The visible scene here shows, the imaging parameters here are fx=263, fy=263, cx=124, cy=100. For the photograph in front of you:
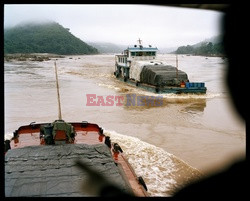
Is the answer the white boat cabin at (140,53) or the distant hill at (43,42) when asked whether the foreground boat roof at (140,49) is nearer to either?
the white boat cabin at (140,53)

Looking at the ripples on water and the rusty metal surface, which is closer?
the rusty metal surface

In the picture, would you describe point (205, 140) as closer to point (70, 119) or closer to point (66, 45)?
point (70, 119)

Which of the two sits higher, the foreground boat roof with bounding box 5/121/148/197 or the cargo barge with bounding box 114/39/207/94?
the cargo barge with bounding box 114/39/207/94

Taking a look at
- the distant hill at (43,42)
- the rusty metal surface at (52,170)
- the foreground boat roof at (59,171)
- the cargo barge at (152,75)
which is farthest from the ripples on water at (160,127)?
the distant hill at (43,42)

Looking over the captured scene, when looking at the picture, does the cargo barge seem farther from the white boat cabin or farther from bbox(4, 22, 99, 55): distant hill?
bbox(4, 22, 99, 55): distant hill

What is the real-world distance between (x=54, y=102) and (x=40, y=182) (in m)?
14.9

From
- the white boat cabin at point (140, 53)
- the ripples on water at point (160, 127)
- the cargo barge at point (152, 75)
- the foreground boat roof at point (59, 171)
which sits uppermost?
the white boat cabin at point (140, 53)

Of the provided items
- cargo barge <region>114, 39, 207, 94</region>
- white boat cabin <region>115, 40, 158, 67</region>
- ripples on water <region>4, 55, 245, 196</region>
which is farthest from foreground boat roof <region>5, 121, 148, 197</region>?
white boat cabin <region>115, 40, 158, 67</region>

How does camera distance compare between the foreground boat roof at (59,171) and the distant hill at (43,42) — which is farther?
the distant hill at (43,42)

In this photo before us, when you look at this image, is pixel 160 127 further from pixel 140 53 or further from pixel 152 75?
pixel 140 53

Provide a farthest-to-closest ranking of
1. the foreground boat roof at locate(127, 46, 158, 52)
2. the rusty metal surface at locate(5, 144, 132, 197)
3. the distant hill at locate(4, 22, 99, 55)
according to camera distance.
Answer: the distant hill at locate(4, 22, 99, 55)
the foreground boat roof at locate(127, 46, 158, 52)
the rusty metal surface at locate(5, 144, 132, 197)

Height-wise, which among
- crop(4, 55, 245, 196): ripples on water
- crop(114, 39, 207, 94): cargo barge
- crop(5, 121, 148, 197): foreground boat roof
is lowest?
crop(4, 55, 245, 196): ripples on water

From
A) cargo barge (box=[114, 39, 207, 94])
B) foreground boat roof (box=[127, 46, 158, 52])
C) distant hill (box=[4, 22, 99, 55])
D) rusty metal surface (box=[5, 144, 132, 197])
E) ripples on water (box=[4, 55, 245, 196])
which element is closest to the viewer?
rusty metal surface (box=[5, 144, 132, 197])

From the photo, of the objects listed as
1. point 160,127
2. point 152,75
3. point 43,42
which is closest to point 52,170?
point 160,127
